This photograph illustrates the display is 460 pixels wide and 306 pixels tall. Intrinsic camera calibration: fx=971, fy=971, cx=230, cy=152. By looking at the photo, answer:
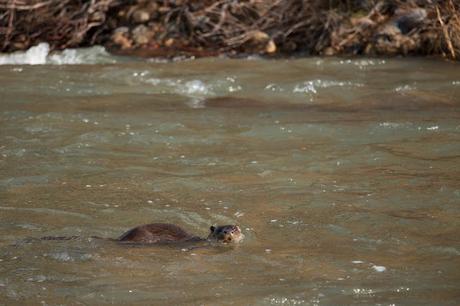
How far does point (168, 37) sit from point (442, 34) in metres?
4.30

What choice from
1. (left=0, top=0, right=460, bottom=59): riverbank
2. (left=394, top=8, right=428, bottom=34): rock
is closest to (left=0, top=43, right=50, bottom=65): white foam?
(left=0, top=0, right=460, bottom=59): riverbank

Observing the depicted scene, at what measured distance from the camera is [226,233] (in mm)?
6121

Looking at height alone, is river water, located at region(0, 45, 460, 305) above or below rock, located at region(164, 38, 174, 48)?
above

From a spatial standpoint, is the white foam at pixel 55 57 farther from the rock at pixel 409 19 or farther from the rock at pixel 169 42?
the rock at pixel 409 19

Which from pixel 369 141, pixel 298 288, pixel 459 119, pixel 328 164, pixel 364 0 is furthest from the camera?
pixel 364 0

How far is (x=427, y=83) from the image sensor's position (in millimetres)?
11648

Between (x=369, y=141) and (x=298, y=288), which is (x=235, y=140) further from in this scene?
(x=298, y=288)

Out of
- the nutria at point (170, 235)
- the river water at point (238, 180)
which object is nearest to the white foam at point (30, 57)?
the river water at point (238, 180)

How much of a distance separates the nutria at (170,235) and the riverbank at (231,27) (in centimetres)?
783

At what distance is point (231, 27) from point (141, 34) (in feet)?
4.81

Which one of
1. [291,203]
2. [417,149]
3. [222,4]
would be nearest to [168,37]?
[222,4]

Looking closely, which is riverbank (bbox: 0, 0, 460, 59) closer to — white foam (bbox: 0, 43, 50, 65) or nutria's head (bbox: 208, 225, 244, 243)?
white foam (bbox: 0, 43, 50, 65)

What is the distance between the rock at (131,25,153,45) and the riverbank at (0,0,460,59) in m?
0.02

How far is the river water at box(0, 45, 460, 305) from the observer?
561 cm
